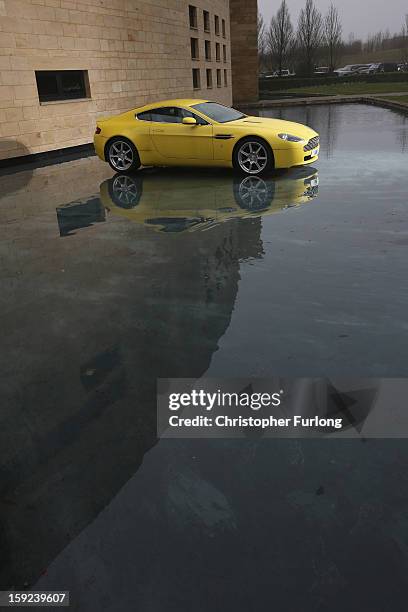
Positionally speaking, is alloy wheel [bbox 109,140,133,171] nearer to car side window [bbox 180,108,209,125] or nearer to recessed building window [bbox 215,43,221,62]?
car side window [bbox 180,108,209,125]

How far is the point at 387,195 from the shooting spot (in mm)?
7906

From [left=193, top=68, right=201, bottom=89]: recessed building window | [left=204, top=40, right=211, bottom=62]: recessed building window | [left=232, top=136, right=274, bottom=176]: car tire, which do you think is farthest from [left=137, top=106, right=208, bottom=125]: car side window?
[left=204, top=40, right=211, bottom=62]: recessed building window

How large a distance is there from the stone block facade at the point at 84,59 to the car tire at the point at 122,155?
14.2 ft

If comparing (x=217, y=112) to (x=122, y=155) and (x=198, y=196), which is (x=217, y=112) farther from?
(x=198, y=196)

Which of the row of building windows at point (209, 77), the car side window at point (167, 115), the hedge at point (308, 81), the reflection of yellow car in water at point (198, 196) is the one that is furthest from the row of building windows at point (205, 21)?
the hedge at point (308, 81)

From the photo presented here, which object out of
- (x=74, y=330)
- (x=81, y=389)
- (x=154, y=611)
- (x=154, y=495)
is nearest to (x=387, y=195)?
(x=74, y=330)

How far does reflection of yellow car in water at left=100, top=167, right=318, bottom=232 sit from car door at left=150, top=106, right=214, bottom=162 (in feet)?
1.61

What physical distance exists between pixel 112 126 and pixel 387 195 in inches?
243

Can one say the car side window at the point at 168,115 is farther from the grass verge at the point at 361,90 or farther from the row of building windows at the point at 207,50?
the grass verge at the point at 361,90

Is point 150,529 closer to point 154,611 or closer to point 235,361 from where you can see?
point 154,611

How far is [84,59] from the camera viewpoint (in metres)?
16.7

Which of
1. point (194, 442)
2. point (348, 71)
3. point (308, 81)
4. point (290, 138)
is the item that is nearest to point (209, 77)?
point (290, 138)

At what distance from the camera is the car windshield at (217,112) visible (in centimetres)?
1021

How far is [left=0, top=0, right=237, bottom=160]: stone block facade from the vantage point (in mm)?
13883
